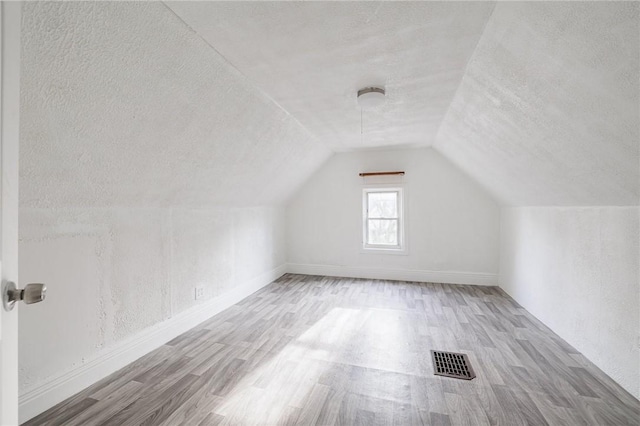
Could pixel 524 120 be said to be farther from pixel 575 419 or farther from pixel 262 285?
pixel 262 285

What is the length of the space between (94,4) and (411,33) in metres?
1.67

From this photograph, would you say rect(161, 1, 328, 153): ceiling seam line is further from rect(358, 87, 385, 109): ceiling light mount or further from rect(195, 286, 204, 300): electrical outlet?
rect(195, 286, 204, 300): electrical outlet

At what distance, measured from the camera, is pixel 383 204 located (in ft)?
17.2

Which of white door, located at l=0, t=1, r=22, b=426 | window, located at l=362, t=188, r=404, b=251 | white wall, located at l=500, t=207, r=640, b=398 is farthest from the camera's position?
window, located at l=362, t=188, r=404, b=251

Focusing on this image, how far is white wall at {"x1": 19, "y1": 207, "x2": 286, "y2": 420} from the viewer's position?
174 cm

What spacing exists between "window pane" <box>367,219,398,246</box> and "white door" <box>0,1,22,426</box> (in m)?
4.88

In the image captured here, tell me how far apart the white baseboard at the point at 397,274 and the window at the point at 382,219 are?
43 centimetres

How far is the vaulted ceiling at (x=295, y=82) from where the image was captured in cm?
131

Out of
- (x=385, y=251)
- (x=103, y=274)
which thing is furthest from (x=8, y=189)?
(x=385, y=251)

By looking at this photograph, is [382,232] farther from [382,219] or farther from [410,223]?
[410,223]

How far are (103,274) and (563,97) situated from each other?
329 cm

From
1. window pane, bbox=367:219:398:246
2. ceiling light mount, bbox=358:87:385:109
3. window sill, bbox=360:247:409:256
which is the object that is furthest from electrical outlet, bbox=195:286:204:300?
window pane, bbox=367:219:398:246

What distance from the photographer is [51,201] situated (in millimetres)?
1811

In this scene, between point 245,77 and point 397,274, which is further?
point 397,274
